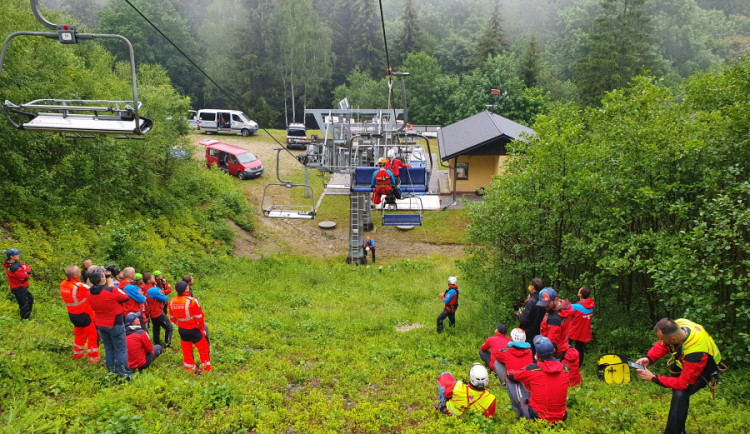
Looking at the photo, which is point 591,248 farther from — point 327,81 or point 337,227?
point 327,81

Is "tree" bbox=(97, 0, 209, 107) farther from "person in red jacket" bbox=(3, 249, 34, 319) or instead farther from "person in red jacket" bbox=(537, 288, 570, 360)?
"person in red jacket" bbox=(537, 288, 570, 360)

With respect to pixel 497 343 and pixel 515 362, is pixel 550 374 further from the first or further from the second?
pixel 497 343

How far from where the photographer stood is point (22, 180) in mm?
13750

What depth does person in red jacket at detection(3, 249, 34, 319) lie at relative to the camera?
9188 millimetres

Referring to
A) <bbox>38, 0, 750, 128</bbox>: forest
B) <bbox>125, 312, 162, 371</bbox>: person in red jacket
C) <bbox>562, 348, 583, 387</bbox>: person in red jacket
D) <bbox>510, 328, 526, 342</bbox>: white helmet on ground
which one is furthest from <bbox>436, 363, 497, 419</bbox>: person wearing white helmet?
<bbox>38, 0, 750, 128</bbox>: forest

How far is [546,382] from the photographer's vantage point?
19.4 ft

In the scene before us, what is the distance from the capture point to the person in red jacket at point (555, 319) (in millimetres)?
7902

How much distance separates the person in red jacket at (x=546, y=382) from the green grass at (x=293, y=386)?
208mm

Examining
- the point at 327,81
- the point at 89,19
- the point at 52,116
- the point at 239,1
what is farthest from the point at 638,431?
the point at 89,19

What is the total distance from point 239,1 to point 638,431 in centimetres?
6172

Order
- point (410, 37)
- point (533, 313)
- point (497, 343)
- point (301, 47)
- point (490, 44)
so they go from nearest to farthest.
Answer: point (497, 343) → point (533, 313) → point (301, 47) → point (490, 44) → point (410, 37)

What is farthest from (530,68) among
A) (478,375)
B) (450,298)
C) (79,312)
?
(79,312)

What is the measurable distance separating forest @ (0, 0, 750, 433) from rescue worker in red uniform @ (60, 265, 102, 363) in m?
0.38

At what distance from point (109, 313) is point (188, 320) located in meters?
1.08
